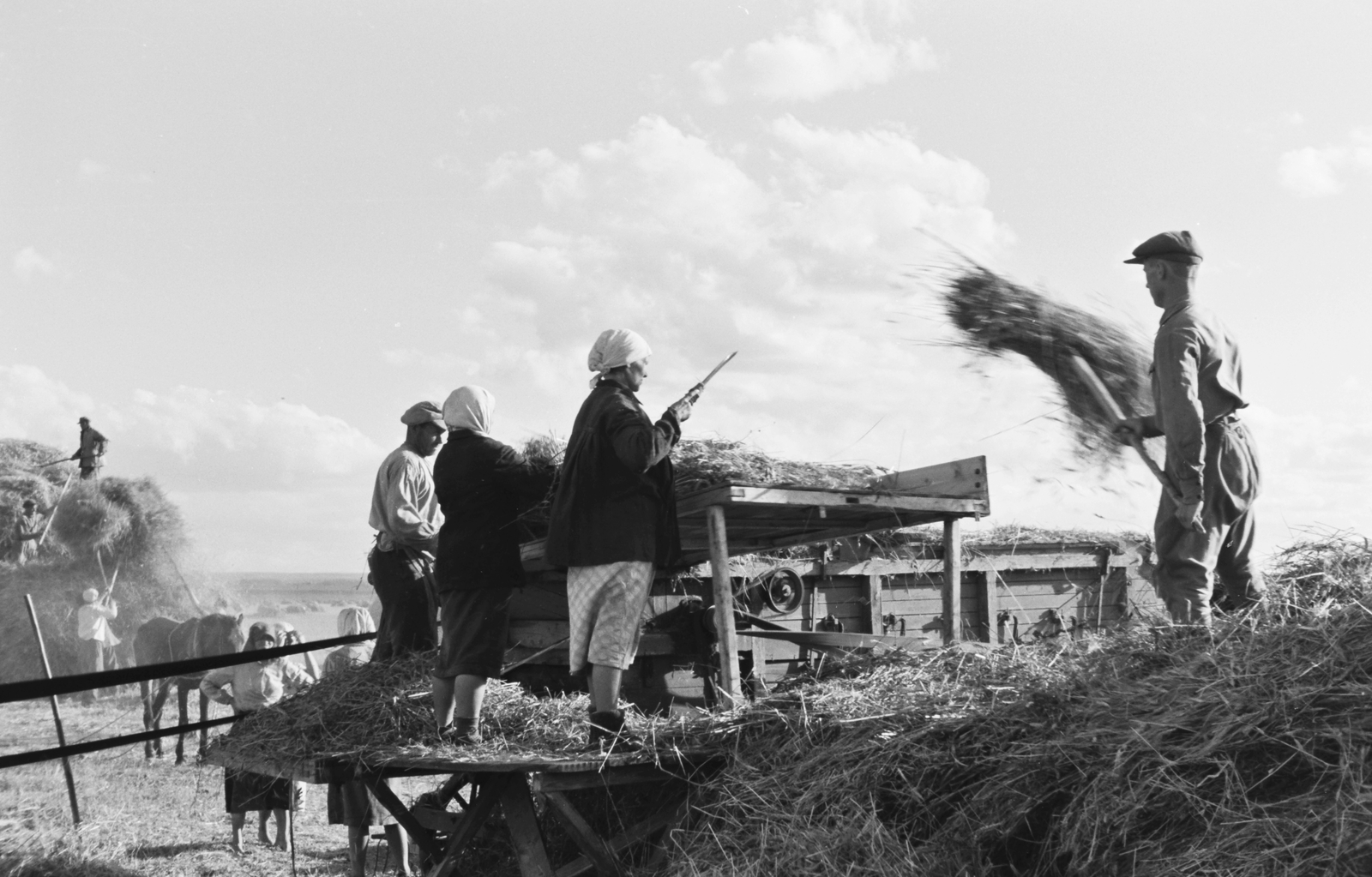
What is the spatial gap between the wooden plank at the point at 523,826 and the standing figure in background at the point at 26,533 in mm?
14899

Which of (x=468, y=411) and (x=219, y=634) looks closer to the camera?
(x=468, y=411)

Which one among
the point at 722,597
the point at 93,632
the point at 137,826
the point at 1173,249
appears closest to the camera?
the point at 1173,249

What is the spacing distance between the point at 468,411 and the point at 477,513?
50 cm

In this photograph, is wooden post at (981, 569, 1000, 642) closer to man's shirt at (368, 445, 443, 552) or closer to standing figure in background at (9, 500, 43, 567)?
man's shirt at (368, 445, 443, 552)

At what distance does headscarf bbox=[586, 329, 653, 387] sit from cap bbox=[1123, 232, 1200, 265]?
Result: 2.26 meters

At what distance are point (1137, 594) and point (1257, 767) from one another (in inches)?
284

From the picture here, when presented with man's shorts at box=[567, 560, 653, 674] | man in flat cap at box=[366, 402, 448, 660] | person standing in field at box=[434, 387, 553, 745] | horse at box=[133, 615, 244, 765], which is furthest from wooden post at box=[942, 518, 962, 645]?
horse at box=[133, 615, 244, 765]

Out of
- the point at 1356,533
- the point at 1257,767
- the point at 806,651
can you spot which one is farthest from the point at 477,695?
the point at 1356,533

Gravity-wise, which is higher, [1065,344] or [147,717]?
[1065,344]

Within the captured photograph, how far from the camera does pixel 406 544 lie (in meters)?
6.44

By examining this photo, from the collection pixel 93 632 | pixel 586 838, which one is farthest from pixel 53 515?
pixel 586 838

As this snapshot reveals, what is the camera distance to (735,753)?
458cm

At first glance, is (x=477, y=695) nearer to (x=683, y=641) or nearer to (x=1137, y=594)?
(x=683, y=641)

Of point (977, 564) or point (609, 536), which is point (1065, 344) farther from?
point (977, 564)
